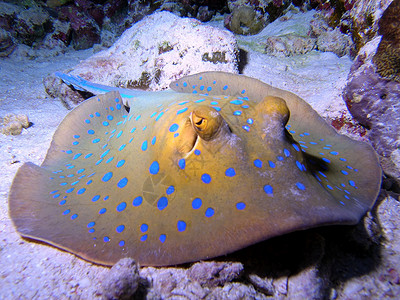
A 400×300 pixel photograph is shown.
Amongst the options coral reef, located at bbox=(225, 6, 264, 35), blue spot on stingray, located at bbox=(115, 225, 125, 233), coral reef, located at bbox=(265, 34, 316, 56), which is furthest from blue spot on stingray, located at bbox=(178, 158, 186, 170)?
coral reef, located at bbox=(225, 6, 264, 35)

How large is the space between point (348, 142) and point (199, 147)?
231 centimetres

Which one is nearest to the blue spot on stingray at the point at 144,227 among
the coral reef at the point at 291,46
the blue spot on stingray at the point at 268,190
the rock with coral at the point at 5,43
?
the blue spot on stingray at the point at 268,190

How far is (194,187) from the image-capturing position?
192 centimetres

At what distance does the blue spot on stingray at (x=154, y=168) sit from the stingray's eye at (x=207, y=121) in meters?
0.61

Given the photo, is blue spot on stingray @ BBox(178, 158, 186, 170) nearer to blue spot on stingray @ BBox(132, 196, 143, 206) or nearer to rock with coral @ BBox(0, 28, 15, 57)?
blue spot on stingray @ BBox(132, 196, 143, 206)

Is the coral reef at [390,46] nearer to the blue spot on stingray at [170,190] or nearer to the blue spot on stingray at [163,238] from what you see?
the blue spot on stingray at [170,190]

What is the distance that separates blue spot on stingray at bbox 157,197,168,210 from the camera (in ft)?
6.32

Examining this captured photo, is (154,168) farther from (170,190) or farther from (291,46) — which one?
(291,46)

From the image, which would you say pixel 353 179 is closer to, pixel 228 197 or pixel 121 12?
pixel 228 197

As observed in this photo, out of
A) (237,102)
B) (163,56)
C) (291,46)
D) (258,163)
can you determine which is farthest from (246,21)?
(258,163)

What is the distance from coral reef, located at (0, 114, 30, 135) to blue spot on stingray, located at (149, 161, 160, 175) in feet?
12.9

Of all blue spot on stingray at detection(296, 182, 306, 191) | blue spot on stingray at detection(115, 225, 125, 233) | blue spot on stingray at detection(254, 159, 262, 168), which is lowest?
blue spot on stingray at detection(115, 225, 125, 233)

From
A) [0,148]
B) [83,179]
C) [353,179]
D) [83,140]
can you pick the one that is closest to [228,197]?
[353,179]

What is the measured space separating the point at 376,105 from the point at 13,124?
681 cm
